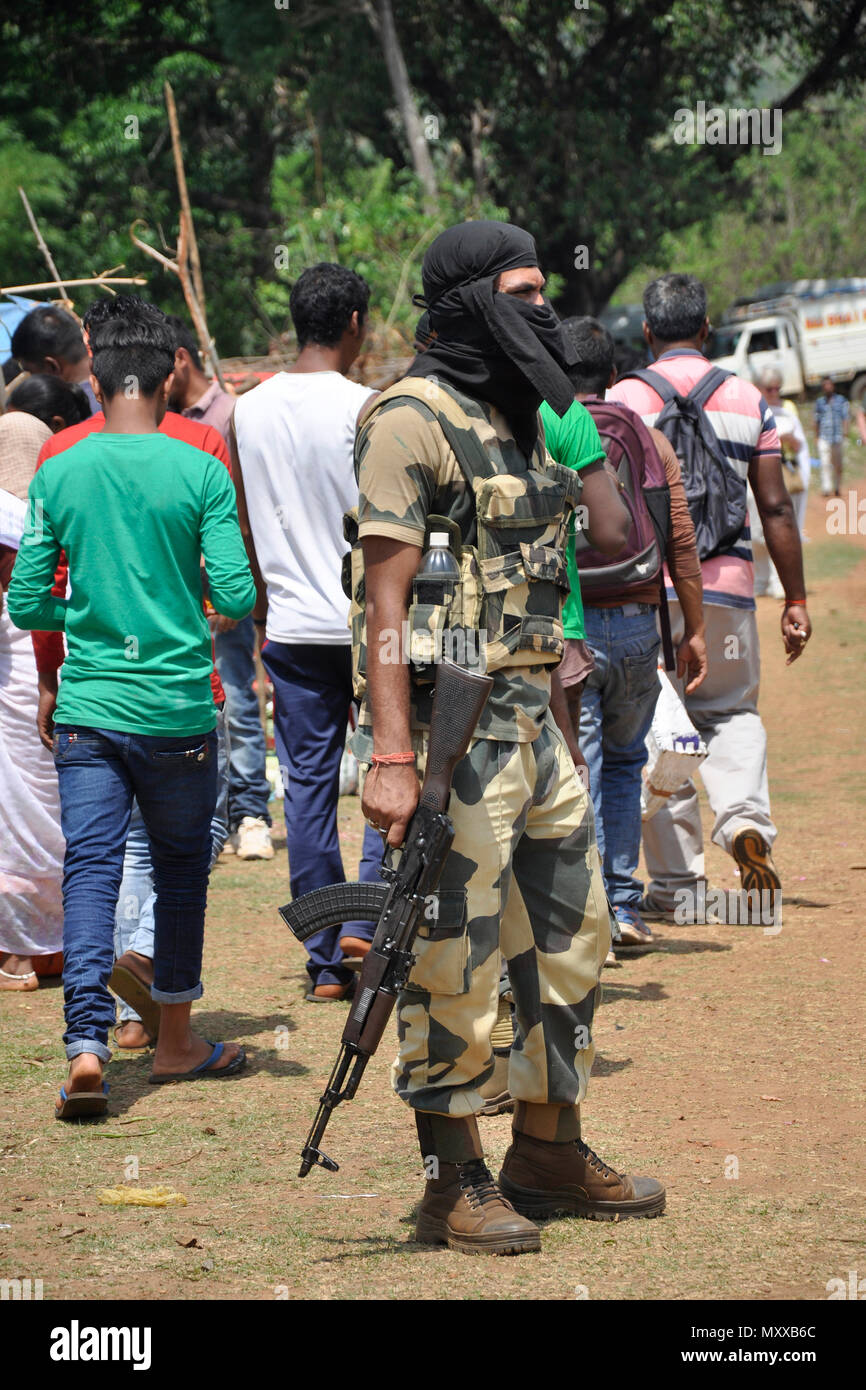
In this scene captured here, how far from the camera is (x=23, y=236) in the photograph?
23.9 meters

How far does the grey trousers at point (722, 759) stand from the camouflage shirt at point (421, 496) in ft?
8.73

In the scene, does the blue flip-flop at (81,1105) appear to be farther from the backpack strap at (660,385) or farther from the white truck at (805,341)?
the white truck at (805,341)

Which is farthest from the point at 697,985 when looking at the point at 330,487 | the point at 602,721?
the point at 330,487

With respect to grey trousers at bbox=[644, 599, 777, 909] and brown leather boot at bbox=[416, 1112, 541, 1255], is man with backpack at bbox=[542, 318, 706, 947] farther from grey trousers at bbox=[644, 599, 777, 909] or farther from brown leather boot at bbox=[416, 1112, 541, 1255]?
brown leather boot at bbox=[416, 1112, 541, 1255]

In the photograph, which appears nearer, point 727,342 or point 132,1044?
point 132,1044

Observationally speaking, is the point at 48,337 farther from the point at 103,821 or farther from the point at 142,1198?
the point at 142,1198

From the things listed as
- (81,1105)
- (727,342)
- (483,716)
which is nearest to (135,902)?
(81,1105)

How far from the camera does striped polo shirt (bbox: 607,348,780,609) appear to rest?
5.71 m

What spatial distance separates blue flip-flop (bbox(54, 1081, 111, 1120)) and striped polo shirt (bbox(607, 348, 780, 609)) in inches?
113

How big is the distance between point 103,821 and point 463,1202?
1389 millimetres

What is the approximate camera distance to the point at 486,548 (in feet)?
10.2

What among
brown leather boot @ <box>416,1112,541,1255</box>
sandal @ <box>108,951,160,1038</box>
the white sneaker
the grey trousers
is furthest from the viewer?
the white sneaker

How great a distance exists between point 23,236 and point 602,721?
68.5 feet

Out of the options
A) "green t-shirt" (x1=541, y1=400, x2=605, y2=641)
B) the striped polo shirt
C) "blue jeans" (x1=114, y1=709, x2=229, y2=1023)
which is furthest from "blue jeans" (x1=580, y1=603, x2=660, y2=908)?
"blue jeans" (x1=114, y1=709, x2=229, y2=1023)
